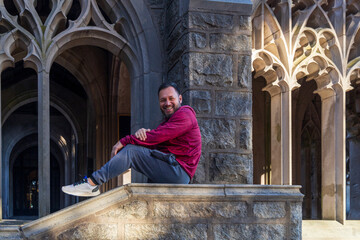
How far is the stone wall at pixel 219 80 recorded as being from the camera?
5.36 metres

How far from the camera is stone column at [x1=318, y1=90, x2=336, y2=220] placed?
6.78m

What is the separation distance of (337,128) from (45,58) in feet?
12.7

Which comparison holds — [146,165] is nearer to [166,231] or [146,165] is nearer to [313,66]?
[166,231]

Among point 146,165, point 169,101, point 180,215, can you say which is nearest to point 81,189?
point 146,165

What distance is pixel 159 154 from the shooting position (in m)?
3.54

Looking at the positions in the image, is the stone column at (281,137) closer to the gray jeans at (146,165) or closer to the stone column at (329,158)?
the stone column at (329,158)

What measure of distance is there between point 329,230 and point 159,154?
12.6 ft

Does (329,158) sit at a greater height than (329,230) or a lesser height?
greater

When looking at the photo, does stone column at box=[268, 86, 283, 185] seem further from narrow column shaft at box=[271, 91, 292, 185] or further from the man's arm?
the man's arm

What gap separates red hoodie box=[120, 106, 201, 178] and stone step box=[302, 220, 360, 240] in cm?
338

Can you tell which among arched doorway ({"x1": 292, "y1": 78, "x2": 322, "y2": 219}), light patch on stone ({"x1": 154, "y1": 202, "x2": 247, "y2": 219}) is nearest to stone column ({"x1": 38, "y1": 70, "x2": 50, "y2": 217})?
light patch on stone ({"x1": 154, "y1": 202, "x2": 247, "y2": 219})

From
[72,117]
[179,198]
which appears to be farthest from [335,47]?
[72,117]

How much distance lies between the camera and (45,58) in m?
5.66

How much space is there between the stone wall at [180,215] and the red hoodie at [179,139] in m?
0.25
